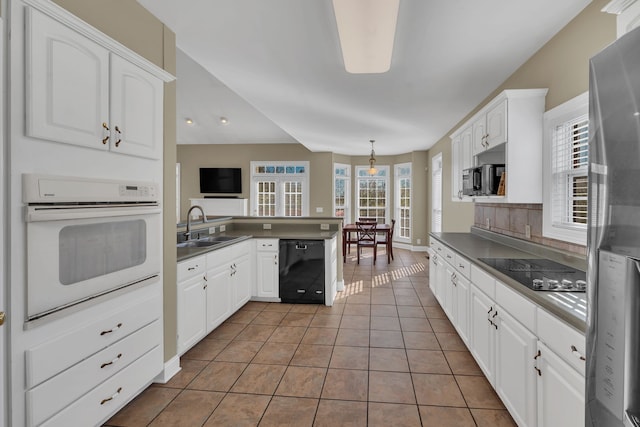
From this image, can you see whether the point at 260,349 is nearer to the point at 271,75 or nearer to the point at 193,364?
the point at 193,364

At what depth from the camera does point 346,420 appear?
1.98m

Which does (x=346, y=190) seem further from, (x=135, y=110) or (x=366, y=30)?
(x=135, y=110)

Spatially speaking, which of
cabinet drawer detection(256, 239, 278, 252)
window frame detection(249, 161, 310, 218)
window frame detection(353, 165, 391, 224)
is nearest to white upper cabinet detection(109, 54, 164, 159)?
cabinet drawer detection(256, 239, 278, 252)


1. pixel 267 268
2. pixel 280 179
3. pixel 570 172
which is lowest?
pixel 267 268

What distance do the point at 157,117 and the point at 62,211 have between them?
0.94 m

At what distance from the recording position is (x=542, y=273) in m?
2.06

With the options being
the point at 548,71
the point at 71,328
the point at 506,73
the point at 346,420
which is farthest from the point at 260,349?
the point at 506,73

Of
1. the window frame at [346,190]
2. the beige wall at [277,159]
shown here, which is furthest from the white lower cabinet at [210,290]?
the window frame at [346,190]

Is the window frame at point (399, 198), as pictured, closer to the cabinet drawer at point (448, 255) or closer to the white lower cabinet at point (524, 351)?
the cabinet drawer at point (448, 255)

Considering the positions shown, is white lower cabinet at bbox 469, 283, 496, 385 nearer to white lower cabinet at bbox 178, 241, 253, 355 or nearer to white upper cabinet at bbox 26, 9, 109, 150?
white lower cabinet at bbox 178, 241, 253, 355

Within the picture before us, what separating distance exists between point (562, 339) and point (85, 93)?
7.91ft

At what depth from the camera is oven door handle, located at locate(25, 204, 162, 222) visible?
141cm

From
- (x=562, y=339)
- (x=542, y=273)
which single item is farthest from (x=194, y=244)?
(x=562, y=339)

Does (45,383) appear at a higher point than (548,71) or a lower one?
lower
